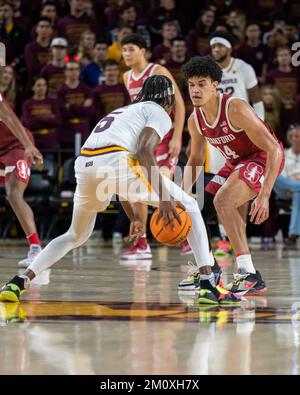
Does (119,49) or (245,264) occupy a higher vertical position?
(119,49)

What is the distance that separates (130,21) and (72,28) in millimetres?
901

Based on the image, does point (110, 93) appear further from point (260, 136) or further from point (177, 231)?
point (177, 231)

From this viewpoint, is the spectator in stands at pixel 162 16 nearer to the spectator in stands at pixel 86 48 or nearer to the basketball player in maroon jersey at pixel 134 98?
the spectator in stands at pixel 86 48

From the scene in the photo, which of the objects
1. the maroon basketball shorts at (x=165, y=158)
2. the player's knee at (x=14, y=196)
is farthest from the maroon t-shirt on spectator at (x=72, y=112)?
the player's knee at (x=14, y=196)

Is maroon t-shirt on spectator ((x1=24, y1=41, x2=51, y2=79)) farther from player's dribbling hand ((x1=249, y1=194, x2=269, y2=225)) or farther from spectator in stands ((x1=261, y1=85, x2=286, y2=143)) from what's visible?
player's dribbling hand ((x1=249, y1=194, x2=269, y2=225))

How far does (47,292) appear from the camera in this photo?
6.46 meters

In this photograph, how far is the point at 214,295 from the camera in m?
5.75

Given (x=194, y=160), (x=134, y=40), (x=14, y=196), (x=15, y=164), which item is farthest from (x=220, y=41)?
(x=194, y=160)

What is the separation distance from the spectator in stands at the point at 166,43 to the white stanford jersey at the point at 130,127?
780cm

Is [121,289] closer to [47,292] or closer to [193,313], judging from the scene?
[47,292]

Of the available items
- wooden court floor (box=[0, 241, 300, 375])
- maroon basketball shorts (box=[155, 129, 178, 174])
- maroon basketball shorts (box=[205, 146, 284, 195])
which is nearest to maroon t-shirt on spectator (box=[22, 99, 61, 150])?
maroon basketball shorts (box=[155, 129, 178, 174])

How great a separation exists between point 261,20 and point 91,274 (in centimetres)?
839

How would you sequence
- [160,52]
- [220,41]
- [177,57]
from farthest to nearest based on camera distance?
[160,52] → [177,57] → [220,41]
